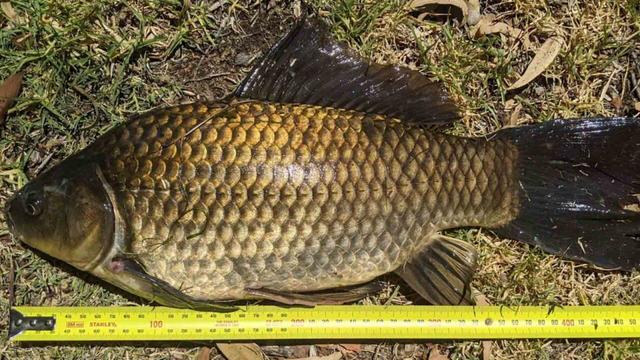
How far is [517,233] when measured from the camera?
2855 mm

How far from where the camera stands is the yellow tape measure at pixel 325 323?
9.03 ft

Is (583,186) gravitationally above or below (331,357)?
above

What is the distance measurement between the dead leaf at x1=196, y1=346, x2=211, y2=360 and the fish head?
0.68 m

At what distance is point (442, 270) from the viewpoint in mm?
2797

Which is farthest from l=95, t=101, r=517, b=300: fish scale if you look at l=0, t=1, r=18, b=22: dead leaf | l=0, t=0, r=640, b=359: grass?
l=0, t=1, r=18, b=22: dead leaf

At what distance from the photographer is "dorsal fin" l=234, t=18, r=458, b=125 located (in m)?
2.72

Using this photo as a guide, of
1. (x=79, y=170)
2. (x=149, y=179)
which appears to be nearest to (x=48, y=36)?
(x=79, y=170)

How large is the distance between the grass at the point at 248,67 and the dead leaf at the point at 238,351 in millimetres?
135

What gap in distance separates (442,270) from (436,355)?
48 cm

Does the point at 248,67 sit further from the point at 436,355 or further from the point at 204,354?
the point at 436,355

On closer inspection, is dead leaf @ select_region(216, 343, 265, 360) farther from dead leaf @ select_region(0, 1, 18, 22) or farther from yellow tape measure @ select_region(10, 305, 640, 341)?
dead leaf @ select_region(0, 1, 18, 22)

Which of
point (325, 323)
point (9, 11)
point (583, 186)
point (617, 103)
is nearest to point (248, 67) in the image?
point (9, 11)

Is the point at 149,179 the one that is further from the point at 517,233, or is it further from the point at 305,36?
the point at 517,233

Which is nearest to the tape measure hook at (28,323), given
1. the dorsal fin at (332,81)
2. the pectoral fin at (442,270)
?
the dorsal fin at (332,81)
